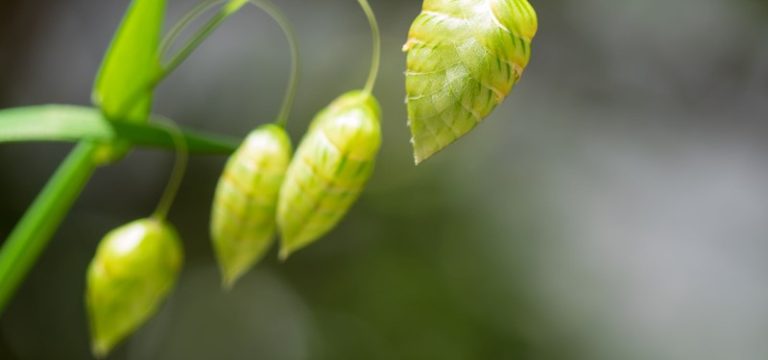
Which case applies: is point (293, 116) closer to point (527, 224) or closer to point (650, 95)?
point (527, 224)

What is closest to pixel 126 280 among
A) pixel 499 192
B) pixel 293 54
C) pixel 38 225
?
pixel 38 225

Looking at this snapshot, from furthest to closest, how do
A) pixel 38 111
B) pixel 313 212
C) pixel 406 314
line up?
pixel 406 314
pixel 38 111
pixel 313 212

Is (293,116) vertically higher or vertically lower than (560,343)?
higher

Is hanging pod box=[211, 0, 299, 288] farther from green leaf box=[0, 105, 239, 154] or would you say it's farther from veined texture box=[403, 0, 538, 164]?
veined texture box=[403, 0, 538, 164]

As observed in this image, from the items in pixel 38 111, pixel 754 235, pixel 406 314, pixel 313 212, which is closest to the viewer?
pixel 313 212

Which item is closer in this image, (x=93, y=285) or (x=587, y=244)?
(x=93, y=285)

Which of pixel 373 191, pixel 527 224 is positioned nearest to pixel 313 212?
pixel 373 191
